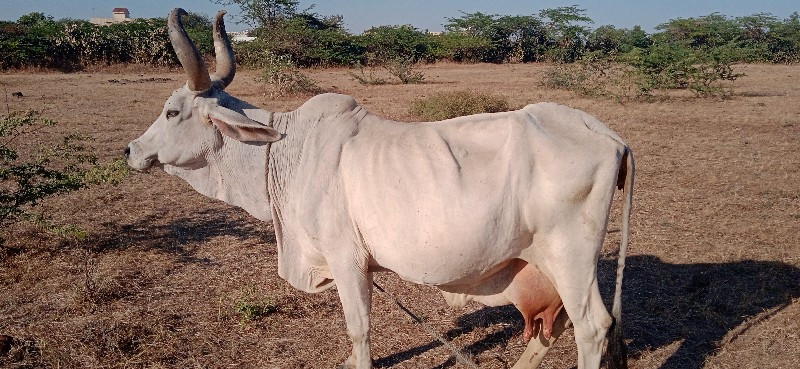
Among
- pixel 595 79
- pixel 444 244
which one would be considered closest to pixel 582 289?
pixel 444 244

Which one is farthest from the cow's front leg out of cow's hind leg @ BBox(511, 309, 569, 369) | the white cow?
cow's hind leg @ BBox(511, 309, 569, 369)

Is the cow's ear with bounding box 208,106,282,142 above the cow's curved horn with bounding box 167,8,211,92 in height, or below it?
below

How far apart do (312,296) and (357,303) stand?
5.29 feet

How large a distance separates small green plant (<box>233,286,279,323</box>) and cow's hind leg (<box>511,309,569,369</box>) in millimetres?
1797

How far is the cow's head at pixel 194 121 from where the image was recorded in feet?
10.9

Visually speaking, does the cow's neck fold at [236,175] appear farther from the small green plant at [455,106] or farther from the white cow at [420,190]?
the small green plant at [455,106]

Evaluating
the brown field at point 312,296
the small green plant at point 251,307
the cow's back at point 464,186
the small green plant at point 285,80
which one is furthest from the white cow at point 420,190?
the small green plant at point 285,80

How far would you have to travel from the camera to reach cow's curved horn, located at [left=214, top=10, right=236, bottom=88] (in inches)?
140

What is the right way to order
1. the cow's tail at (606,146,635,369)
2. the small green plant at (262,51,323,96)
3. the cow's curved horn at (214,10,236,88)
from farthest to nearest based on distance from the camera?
1. the small green plant at (262,51,323,96)
2. the cow's curved horn at (214,10,236,88)
3. the cow's tail at (606,146,635,369)

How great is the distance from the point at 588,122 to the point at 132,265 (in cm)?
393

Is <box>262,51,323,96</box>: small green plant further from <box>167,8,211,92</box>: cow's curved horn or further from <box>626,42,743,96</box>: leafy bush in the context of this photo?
<box>167,8,211,92</box>: cow's curved horn

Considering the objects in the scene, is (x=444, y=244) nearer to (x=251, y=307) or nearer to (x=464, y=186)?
(x=464, y=186)

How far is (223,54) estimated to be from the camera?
365cm

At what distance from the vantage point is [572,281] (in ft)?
9.92
